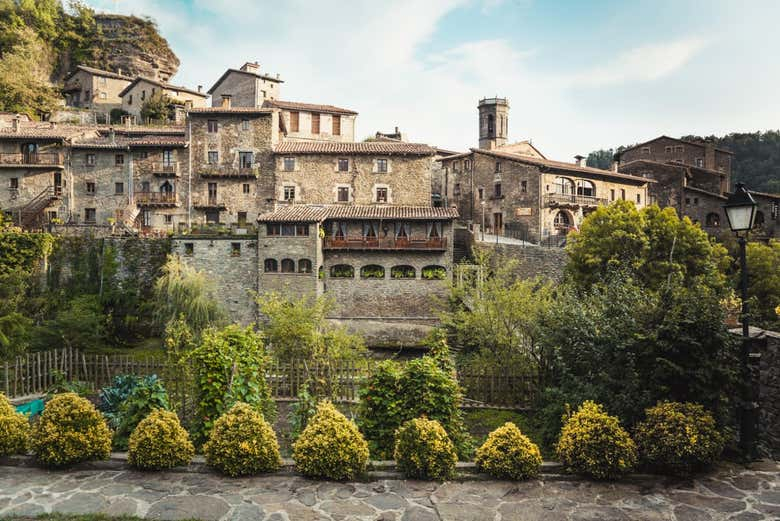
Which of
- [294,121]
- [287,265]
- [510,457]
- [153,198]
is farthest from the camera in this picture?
[294,121]

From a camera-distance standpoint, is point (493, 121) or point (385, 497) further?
point (493, 121)

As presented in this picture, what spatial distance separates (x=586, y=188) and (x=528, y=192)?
18.0 feet

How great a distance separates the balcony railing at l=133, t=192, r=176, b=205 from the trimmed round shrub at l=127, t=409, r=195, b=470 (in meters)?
32.1

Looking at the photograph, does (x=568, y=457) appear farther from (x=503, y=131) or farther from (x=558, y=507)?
(x=503, y=131)

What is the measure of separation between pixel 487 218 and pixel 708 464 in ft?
114

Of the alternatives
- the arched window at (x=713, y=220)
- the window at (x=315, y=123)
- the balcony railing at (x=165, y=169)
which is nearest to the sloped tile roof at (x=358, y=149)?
the window at (x=315, y=123)

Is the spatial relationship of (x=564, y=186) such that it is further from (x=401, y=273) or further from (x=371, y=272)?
(x=371, y=272)

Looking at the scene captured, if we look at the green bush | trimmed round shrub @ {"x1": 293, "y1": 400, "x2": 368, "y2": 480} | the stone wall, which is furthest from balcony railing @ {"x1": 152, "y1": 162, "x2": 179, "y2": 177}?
trimmed round shrub @ {"x1": 293, "y1": 400, "x2": 368, "y2": 480}

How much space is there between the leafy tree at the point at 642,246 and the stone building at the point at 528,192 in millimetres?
10180

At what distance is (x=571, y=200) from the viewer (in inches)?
1518

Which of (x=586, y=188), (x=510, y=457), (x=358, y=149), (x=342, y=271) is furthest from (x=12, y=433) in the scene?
(x=586, y=188)

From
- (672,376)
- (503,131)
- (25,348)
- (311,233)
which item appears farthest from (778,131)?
(25,348)

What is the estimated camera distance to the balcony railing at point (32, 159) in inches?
1447

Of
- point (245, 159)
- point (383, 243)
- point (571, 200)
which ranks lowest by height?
point (383, 243)
